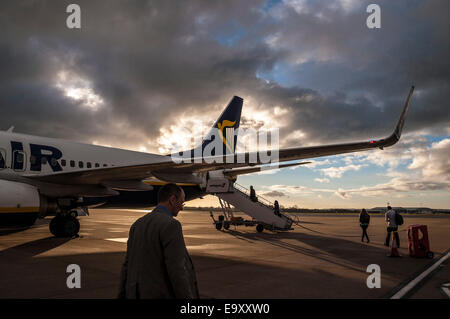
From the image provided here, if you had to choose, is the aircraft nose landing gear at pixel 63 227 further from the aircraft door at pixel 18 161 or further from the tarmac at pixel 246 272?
the aircraft door at pixel 18 161

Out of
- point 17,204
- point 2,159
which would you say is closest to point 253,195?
point 17,204

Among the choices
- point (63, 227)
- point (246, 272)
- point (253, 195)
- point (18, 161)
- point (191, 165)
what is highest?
point (18, 161)

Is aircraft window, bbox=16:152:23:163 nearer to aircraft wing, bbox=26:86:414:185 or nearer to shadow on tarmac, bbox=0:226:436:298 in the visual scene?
aircraft wing, bbox=26:86:414:185

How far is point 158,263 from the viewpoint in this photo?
8.68 ft

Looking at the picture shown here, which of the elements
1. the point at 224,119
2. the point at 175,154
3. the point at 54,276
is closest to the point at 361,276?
the point at 54,276

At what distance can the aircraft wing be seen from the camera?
8758 millimetres

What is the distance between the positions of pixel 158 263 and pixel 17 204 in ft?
29.3

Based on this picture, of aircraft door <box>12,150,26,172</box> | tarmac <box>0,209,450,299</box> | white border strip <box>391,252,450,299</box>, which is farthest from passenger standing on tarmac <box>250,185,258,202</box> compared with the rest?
aircraft door <box>12,150,26,172</box>

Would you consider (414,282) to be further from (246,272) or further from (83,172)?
(83,172)

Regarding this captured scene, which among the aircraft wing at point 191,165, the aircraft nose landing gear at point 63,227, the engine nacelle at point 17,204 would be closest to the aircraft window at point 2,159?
the aircraft wing at point 191,165

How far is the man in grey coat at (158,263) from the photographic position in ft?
8.30
